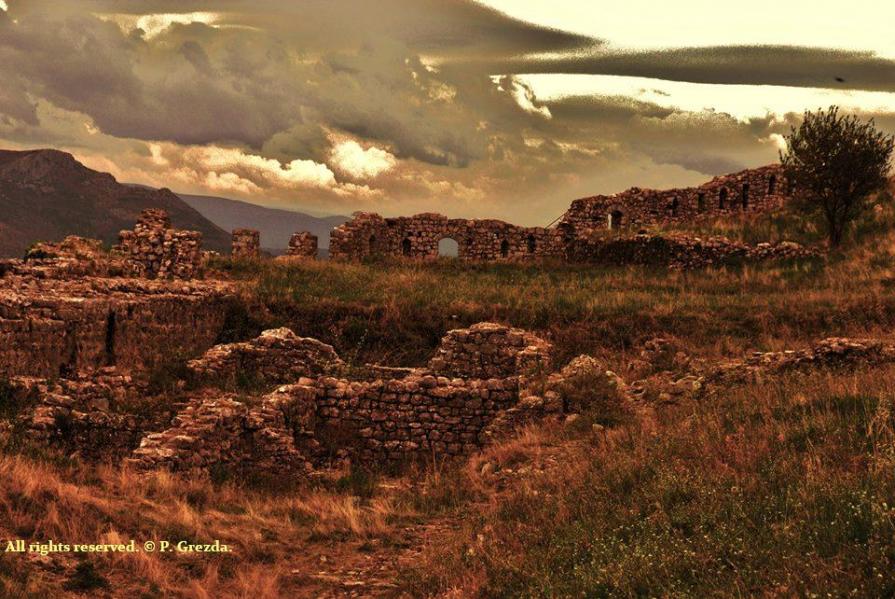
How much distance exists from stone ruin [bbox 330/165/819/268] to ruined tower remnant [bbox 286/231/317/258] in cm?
100

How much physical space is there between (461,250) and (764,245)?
1273 centimetres

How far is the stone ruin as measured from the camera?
31062 millimetres

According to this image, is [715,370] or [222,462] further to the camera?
[715,370]

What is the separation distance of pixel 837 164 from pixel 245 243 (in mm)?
23496

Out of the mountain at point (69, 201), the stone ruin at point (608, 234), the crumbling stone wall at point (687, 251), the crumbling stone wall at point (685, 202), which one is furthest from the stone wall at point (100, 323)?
the mountain at point (69, 201)

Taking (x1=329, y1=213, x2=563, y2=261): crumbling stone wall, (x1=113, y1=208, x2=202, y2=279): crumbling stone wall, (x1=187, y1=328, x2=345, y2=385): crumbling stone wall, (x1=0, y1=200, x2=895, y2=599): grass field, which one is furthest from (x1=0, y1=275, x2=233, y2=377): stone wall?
(x1=329, y1=213, x2=563, y2=261): crumbling stone wall

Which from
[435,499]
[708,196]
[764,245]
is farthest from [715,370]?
[708,196]

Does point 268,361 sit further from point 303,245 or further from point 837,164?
point 837,164

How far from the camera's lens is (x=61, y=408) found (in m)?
14.3

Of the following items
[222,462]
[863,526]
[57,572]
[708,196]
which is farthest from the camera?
[708,196]

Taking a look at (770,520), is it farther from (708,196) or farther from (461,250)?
(708,196)

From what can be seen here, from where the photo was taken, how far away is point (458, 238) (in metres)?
34.9

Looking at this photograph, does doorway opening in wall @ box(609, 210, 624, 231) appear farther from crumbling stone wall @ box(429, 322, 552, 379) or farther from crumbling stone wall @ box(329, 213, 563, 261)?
crumbling stone wall @ box(429, 322, 552, 379)

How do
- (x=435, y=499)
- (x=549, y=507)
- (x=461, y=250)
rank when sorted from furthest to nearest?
(x=461, y=250) → (x=435, y=499) → (x=549, y=507)
